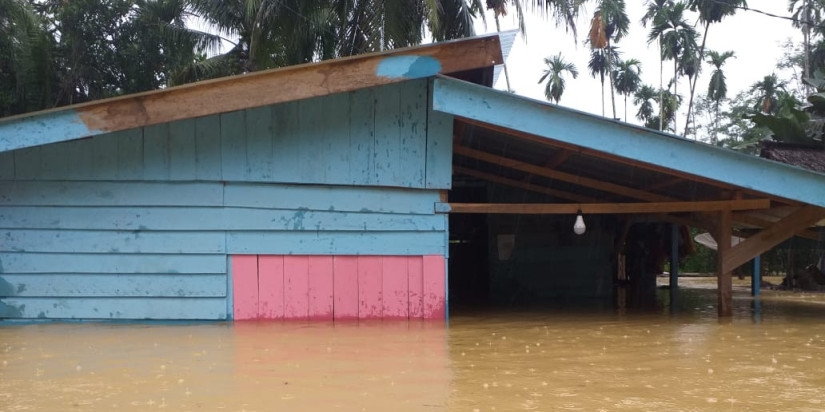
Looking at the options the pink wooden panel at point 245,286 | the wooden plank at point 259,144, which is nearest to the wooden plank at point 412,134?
the wooden plank at point 259,144

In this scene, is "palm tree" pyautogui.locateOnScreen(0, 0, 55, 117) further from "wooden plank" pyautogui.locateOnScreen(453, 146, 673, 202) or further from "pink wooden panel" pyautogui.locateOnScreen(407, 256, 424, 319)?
"pink wooden panel" pyautogui.locateOnScreen(407, 256, 424, 319)

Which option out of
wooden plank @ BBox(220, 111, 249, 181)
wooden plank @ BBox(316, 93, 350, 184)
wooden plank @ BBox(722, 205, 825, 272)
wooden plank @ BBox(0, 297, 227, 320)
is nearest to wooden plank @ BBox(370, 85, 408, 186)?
wooden plank @ BBox(316, 93, 350, 184)

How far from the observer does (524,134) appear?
30.9 feet

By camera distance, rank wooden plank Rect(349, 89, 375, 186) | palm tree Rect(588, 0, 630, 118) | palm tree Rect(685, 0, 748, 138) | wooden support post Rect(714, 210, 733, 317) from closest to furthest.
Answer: wooden plank Rect(349, 89, 375, 186) → wooden support post Rect(714, 210, 733, 317) → palm tree Rect(685, 0, 748, 138) → palm tree Rect(588, 0, 630, 118)

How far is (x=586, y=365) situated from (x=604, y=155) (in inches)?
142

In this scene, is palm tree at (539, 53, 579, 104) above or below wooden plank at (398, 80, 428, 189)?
above

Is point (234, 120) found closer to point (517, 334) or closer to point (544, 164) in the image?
point (517, 334)

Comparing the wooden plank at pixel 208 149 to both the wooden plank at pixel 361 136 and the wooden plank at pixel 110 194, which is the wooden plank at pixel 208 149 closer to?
the wooden plank at pixel 110 194

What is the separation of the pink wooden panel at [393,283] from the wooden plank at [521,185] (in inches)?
169

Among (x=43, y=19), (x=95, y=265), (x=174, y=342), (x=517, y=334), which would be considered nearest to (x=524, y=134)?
(x=517, y=334)

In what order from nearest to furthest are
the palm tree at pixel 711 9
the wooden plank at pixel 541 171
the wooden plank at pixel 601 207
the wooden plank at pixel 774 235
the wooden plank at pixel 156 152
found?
the wooden plank at pixel 156 152 → the wooden plank at pixel 601 207 → the wooden plank at pixel 774 235 → the wooden plank at pixel 541 171 → the palm tree at pixel 711 9

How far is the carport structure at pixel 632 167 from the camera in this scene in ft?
30.2

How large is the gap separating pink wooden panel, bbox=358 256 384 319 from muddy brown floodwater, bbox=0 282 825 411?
14.9 inches

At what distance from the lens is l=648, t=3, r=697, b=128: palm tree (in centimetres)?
4062
